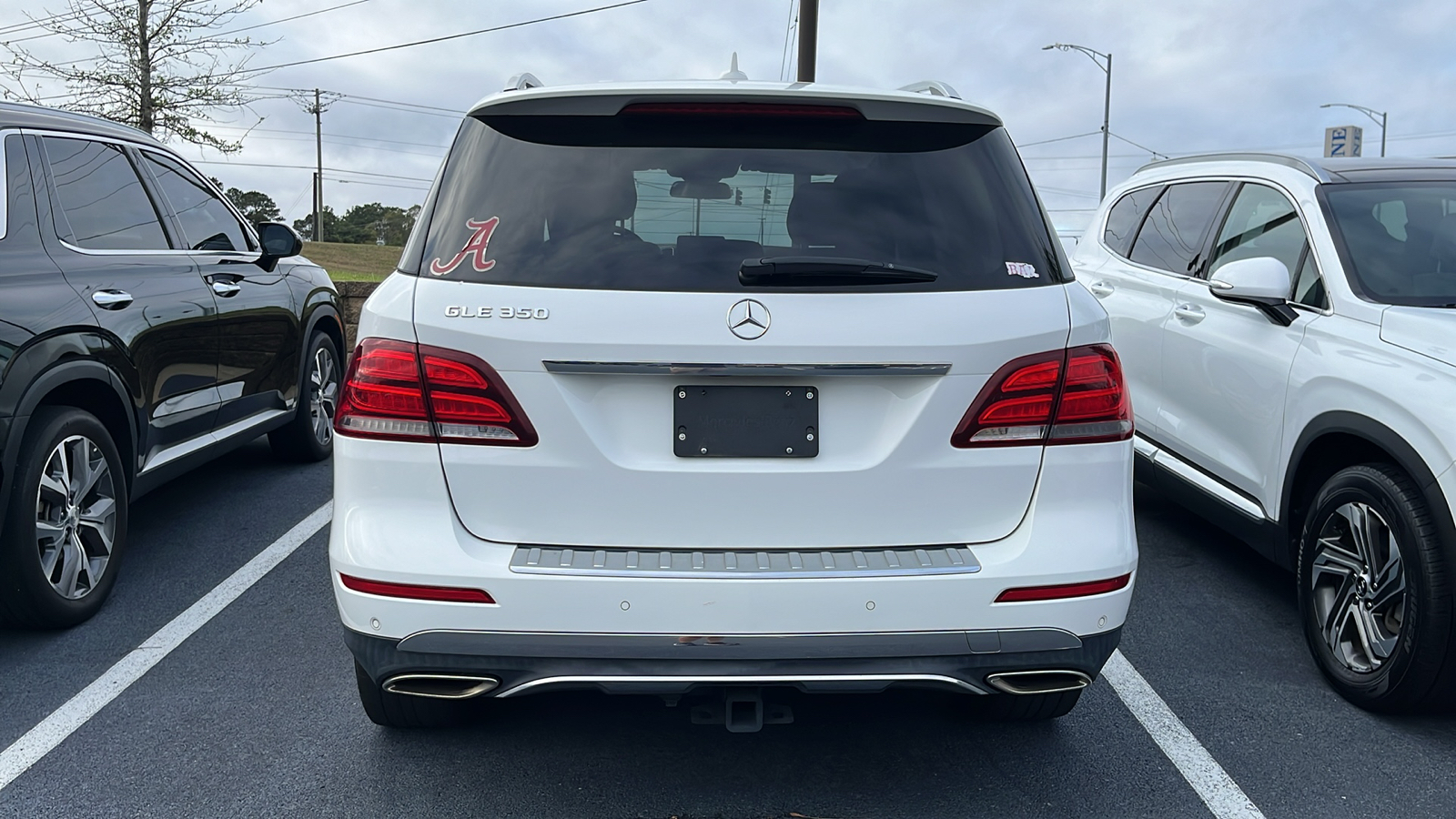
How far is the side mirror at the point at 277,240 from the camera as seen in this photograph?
5871 mm

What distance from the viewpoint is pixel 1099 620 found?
2.52 meters

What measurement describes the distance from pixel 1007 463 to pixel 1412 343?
191cm

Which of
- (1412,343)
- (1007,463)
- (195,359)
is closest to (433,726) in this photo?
(1007,463)

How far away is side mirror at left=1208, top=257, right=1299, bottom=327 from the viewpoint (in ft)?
13.6

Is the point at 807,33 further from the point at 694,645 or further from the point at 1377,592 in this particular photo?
the point at 694,645

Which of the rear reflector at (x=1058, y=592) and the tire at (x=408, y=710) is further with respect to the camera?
the tire at (x=408, y=710)

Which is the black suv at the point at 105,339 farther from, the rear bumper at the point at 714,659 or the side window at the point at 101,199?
the rear bumper at the point at 714,659

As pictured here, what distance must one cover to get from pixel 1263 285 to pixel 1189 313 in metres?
0.85

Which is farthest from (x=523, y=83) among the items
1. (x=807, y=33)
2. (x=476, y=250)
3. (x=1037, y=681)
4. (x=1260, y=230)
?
(x=807, y=33)

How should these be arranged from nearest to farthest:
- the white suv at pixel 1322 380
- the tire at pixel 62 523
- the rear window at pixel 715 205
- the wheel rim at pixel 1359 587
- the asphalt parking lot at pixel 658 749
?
the rear window at pixel 715 205, the asphalt parking lot at pixel 658 749, the white suv at pixel 1322 380, the wheel rim at pixel 1359 587, the tire at pixel 62 523

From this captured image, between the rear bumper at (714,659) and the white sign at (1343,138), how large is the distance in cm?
4837

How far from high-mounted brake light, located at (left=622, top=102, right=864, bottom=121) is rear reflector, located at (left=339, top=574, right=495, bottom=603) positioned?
1.18 meters

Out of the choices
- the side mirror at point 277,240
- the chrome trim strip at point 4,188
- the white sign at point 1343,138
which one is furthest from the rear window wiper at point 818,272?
the white sign at point 1343,138

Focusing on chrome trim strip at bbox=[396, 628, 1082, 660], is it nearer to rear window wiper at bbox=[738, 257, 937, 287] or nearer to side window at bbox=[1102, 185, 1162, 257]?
rear window wiper at bbox=[738, 257, 937, 287]
